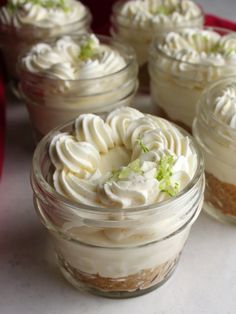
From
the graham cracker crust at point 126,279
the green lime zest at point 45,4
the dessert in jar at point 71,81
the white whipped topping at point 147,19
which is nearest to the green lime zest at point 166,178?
the graham cracker crust at point 126,279

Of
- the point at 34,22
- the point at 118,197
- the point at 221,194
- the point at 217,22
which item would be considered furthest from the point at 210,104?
the point at 217,22

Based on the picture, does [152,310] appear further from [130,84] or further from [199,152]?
[130,84]

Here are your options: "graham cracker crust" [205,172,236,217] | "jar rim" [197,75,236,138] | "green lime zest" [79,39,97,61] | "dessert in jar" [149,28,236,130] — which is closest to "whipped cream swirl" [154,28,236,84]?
"dessert in jar" [149,28,236,130]

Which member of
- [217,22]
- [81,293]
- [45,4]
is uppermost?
[45,4]

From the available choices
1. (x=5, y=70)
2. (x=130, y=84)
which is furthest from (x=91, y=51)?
(x=5, y=70)

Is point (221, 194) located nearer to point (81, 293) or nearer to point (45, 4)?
point (81, 293)

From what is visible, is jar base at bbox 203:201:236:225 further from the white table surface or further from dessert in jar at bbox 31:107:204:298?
dessert in jar at bbox 31:107:204:298
